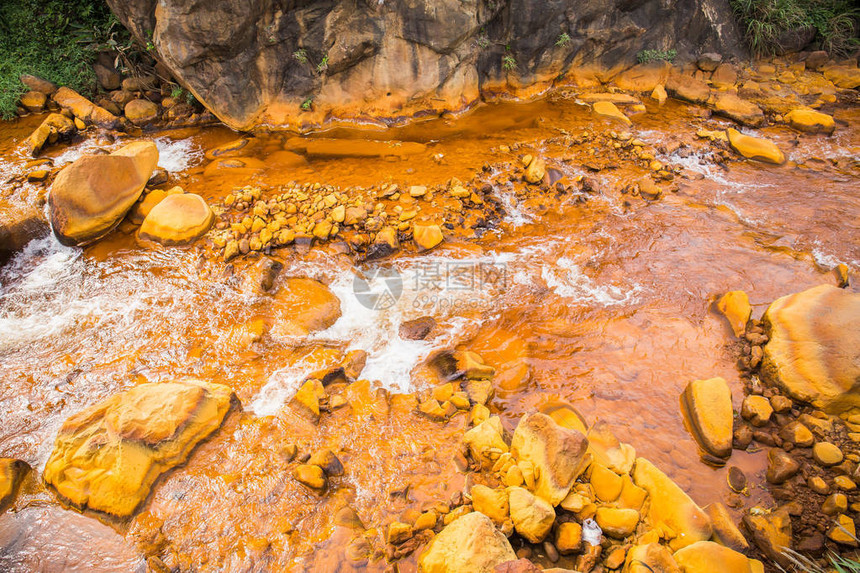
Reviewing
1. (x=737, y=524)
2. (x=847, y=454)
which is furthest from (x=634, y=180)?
(x=737, y=524)

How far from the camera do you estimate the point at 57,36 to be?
311 inches

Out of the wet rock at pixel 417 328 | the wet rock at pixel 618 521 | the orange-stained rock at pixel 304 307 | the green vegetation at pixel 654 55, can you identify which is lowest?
the wet rock at pixel 618 521

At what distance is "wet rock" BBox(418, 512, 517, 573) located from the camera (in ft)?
8.18

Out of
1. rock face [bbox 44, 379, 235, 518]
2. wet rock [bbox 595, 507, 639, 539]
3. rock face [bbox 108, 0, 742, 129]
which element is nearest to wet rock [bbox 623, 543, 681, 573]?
wet rock [bbox 595, 507, 639, 539]

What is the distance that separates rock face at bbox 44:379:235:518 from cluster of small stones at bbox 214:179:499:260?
2.08m

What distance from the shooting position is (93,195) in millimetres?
5352

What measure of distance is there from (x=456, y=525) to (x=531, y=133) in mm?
6357

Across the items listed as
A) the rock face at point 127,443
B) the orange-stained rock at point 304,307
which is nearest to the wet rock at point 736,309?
the orange-stained rock at point 304,307

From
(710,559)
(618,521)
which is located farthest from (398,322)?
(710,559)

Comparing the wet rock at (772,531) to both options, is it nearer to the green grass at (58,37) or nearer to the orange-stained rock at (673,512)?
the orange-stained rock at (673,512)

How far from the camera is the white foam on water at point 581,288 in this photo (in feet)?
15.4

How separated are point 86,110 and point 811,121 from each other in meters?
12.0

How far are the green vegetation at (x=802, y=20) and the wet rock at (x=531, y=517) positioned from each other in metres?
10.4

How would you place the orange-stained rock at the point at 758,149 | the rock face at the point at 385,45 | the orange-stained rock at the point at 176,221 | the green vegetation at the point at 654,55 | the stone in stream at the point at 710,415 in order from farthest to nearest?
the green vegetation at the point at 654,55, the orange-stained rock at the point at 758,149, the rock face at the point at 385,45, the orange-stained rock at the point at 176,221, the stone in stream at the point at 710,415
